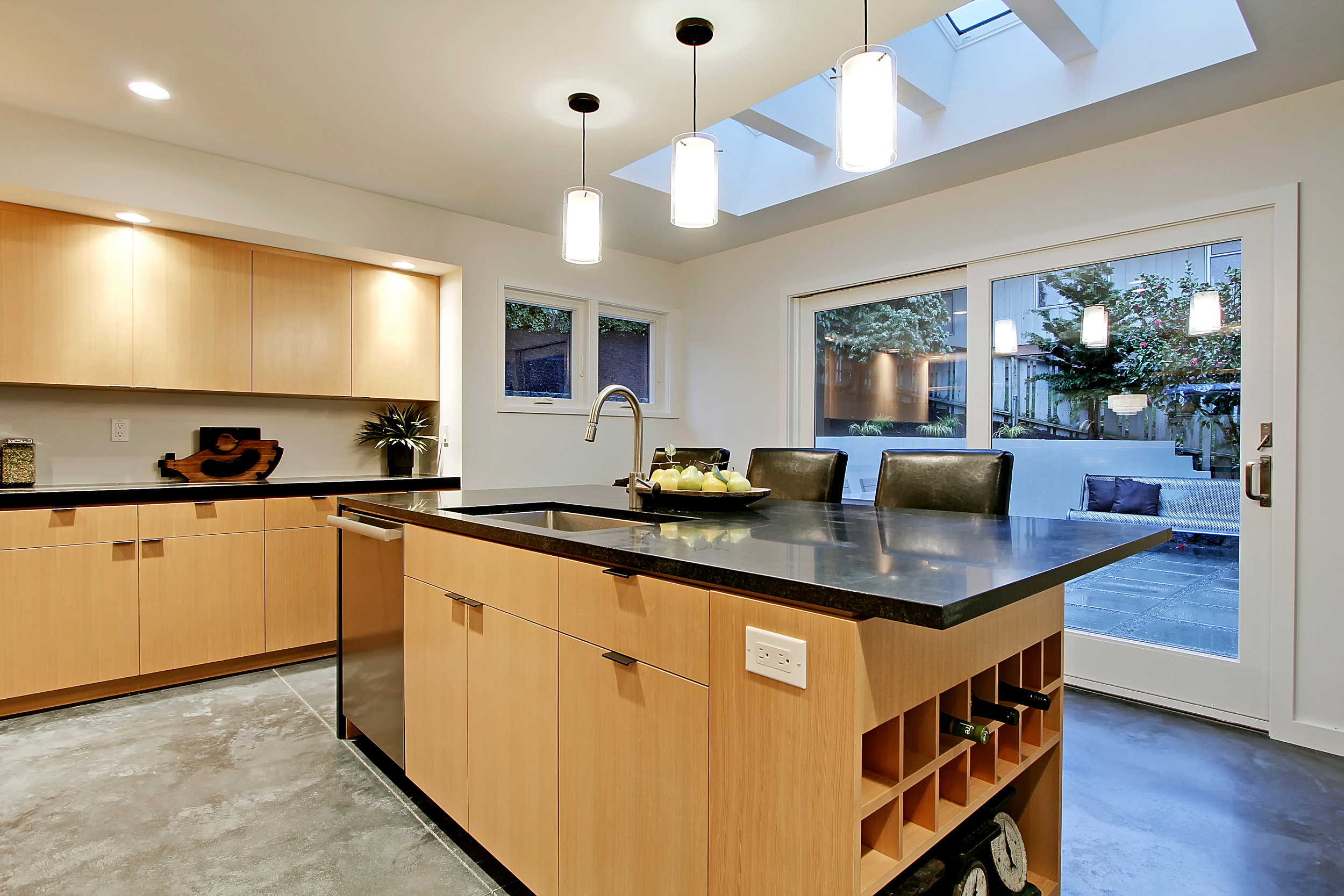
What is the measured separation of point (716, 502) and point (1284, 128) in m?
2.76

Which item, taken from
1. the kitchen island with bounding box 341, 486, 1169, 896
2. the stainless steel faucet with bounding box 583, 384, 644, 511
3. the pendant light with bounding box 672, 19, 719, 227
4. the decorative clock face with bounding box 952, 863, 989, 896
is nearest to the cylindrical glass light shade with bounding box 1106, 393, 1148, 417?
the kitchen island with bounding box 341, 486, 1169, 896

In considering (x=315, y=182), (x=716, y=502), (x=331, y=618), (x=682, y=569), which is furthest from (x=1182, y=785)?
(x=315, y=182)

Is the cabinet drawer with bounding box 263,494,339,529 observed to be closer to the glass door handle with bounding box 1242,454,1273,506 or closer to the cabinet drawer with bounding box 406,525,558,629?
the cabinet drawer with bounding box 406,525,558,629

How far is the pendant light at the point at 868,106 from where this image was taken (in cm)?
A: 163

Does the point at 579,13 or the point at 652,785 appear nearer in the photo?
the point at 652,785

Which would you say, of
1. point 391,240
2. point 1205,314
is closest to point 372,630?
point 391,240

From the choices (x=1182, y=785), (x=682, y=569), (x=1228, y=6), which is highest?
(x=1228, y=6)

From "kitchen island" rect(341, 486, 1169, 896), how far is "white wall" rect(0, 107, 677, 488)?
2403 mm

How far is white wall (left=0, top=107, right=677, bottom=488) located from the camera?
2891 mm

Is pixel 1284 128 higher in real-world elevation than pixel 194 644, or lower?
higher

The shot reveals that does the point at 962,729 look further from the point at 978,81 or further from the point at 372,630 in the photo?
the point at 978,81

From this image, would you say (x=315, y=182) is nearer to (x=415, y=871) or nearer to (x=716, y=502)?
(x=716, y=502)

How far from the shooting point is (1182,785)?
2.21 meters

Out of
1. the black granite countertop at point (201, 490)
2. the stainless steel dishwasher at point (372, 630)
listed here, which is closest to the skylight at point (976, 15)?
the stainless steel dishwasher at point (372, 630)
